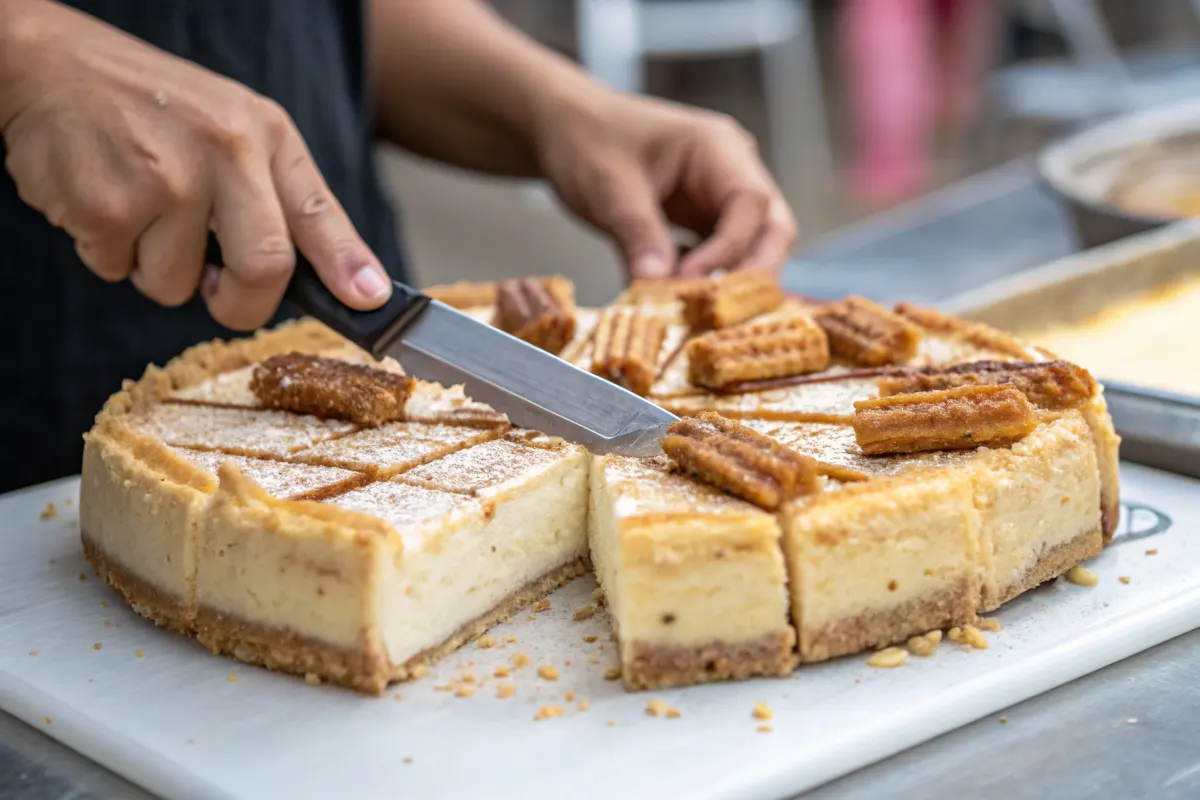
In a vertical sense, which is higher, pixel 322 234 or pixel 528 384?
pixel 322 234

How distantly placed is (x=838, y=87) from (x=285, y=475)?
43.3ft

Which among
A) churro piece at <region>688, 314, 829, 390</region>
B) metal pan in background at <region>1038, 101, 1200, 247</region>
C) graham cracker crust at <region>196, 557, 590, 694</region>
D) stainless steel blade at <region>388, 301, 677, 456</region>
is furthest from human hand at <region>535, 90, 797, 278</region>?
graham cracker crust at <region>196, 557, 590, 694</region>

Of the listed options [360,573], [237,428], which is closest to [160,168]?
[237,428]

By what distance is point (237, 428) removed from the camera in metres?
2.53

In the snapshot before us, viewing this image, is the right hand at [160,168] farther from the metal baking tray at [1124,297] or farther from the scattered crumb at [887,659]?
the metal baking tray at [1124,297]

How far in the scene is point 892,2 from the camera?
14.5 metres

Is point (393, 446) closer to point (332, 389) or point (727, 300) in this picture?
point (332, 389)

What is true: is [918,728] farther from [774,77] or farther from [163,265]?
[774,77]

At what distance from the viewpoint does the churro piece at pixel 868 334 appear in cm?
270

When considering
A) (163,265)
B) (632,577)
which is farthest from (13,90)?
(632,577)

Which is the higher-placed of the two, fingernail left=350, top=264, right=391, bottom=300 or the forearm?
the forearm

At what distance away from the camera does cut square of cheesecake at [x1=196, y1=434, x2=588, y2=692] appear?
78.3 inches

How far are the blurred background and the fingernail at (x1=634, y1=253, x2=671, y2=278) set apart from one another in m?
1.82

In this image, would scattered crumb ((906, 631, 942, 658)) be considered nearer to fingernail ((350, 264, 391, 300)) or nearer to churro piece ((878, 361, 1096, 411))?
churro piece ((878, 361, 1096, 411))
